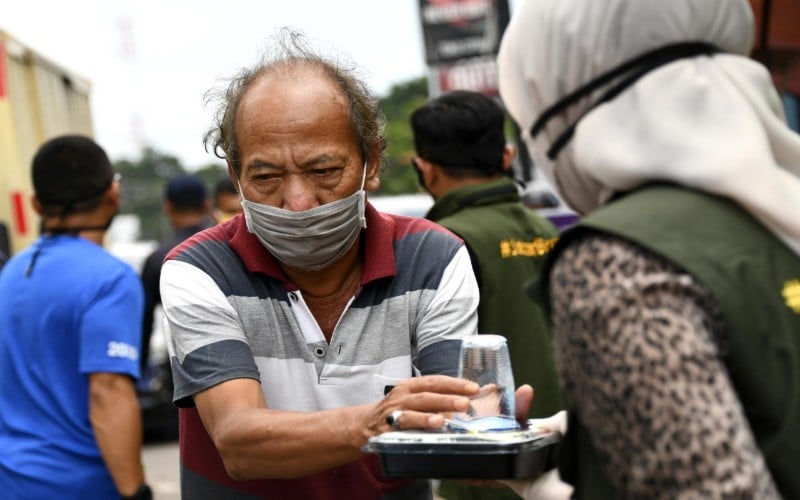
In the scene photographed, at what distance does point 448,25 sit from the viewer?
14.7m

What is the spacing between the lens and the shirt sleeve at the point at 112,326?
162 inches

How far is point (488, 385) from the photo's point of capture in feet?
7.22

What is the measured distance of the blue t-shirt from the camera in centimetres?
410

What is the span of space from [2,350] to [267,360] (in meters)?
2.02

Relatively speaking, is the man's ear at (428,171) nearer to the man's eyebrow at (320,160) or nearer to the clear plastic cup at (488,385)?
the man's eyebrow at (320,160)

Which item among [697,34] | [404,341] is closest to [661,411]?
[697,34]

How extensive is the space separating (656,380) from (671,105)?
425mm

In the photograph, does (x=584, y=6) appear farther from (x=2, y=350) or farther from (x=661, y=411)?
(x=2, y=350)

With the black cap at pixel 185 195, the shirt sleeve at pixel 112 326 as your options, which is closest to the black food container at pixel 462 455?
the shirt sleeve at pixel 112 326

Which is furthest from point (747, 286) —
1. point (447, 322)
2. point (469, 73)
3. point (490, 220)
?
point (469, 73)

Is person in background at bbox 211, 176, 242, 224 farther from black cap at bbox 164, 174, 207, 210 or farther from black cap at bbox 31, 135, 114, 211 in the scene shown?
black cap at bbox 31, 135, 114, 211

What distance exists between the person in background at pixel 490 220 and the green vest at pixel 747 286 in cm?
254

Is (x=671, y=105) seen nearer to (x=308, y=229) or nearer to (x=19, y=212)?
(x=308, y=229)

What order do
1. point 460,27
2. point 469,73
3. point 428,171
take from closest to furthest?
point 428,171
point 469,73
point 460,27
